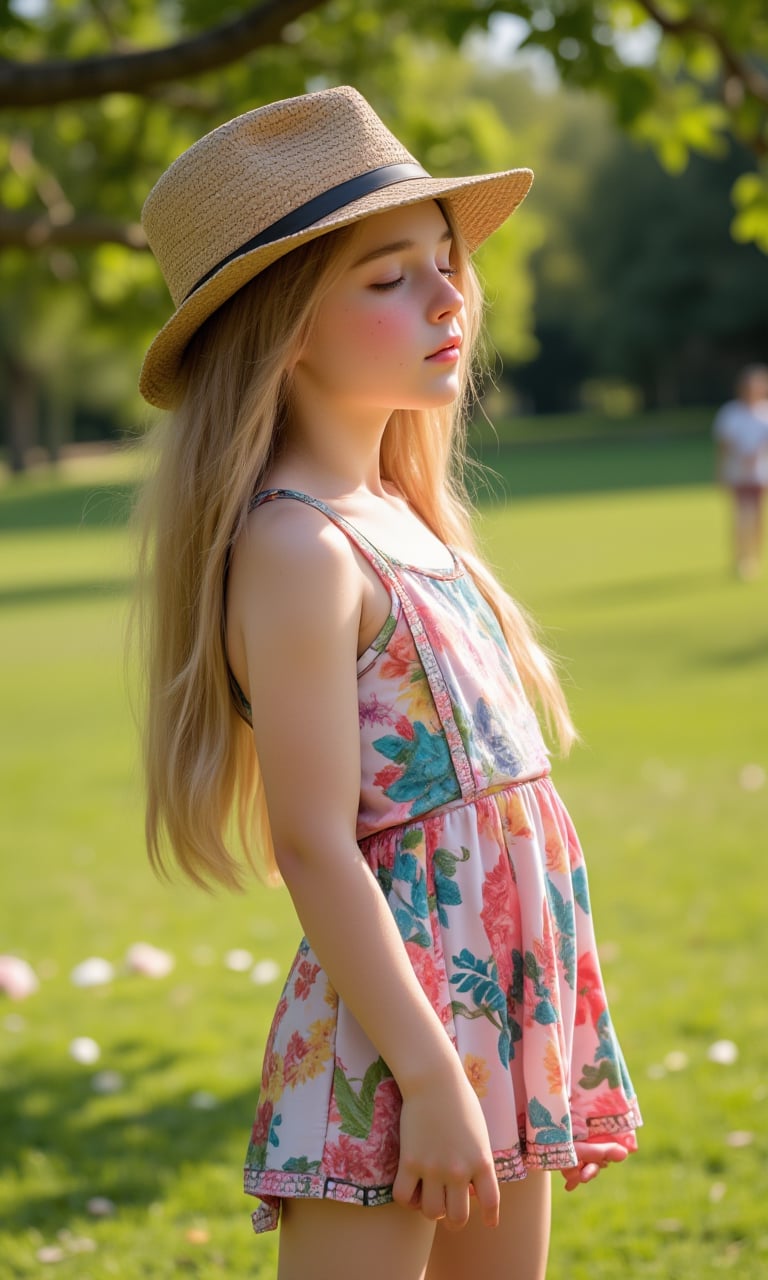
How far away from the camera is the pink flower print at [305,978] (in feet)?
6.91

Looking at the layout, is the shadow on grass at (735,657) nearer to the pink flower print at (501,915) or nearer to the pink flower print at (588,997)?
the pink flower print at (588,997)

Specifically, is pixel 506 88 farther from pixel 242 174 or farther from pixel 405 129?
pixel 242 174

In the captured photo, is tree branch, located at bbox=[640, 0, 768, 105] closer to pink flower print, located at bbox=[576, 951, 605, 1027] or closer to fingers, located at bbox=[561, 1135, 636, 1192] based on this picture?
pink flower print, located at bbox=[576, 951, 605, 1027]

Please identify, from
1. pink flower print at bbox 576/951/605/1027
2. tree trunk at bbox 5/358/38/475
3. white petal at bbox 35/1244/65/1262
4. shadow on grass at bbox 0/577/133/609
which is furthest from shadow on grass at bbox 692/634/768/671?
tree trunk at bbox 5/358/38/475

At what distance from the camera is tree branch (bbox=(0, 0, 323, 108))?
4238 millimetres

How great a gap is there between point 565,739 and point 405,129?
7.31m

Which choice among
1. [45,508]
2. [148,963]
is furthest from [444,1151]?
[45,508]

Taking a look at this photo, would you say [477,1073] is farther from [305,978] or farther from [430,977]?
[305,978]

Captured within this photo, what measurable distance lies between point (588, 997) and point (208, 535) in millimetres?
861

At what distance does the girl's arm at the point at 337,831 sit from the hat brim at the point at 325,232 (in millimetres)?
314

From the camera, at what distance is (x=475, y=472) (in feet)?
8.70

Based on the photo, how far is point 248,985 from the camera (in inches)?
212

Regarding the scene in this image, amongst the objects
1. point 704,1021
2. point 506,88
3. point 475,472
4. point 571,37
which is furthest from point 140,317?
point 506,88

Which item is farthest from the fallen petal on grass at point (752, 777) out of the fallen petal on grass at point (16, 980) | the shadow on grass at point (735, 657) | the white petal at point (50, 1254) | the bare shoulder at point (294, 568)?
the bare shoulder at point (294, 568)
